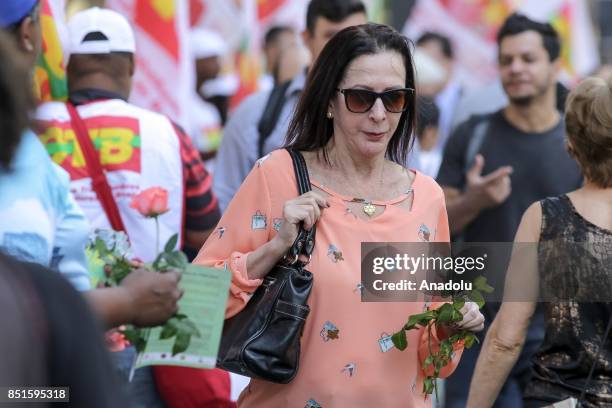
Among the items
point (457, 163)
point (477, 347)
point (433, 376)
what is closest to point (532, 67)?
point (457, 163)

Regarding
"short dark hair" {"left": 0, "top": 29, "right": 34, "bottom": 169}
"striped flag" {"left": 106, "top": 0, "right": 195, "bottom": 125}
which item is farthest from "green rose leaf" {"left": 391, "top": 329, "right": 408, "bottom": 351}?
"striped flag" {"left": 106, "top": 0, "right": 195, "bottom": 125}

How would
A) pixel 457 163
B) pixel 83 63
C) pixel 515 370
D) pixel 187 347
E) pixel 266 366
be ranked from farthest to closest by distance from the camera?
Result: 1. pixel 457 163
2. pixel 515 370
3. pixel 83 63
4. pixel 266 366
5. pixel 187 347

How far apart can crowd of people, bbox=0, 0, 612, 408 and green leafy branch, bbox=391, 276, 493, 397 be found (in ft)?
0.10

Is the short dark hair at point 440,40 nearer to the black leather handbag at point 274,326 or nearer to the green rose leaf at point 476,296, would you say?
the green rose leaf at point 476,296

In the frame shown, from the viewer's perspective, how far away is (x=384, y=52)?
14.4ft

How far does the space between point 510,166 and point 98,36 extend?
236cm

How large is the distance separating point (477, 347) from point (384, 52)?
2.50 m

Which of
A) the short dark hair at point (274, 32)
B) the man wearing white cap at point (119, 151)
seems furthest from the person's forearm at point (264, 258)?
the short dark hair at point (274, 32)

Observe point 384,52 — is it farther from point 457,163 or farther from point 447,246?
point 457,163

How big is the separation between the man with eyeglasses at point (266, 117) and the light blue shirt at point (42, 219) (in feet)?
9.17

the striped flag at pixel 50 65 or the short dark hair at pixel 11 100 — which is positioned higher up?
the striped flag at pixel 50 65

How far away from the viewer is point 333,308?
405cm

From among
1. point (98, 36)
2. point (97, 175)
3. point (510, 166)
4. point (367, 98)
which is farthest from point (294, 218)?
point (510, 166)

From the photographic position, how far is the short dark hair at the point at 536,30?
7.40 m
